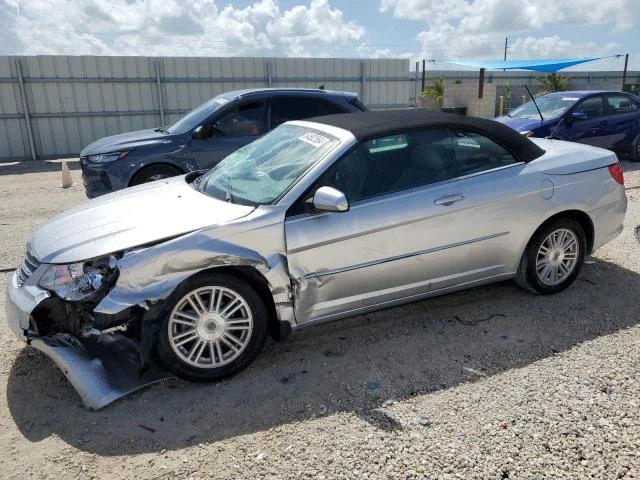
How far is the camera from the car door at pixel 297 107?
25.5 feet

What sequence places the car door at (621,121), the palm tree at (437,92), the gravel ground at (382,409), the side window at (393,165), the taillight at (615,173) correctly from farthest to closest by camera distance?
the palm tree at (437,92), the car door at (621,121), the taillight at (615,173), the side window at (393,165), the gravel ground at (382,409)

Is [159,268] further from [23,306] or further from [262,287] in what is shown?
[23,306]

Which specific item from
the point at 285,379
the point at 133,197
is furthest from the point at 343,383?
the point at 133,197

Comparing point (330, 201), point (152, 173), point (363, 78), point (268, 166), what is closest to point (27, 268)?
point (268, 166)

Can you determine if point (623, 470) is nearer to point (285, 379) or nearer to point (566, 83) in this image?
point (285, 379)

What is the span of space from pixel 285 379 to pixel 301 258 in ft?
2.55

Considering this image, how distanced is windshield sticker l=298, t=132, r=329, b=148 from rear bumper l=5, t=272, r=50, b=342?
2.03 m

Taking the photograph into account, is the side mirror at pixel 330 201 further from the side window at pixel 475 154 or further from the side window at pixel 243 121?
the side window at pixel 243 121

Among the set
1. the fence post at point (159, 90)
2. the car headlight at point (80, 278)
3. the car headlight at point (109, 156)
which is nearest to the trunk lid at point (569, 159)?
the car headlight at point (80, 278)

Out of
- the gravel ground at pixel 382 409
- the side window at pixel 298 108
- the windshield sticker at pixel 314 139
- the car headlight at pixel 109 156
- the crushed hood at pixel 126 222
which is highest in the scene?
the windshield sticker at pixel 314 139

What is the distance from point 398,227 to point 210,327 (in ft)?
4.67

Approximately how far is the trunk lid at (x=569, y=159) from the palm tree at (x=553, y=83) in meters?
24.2

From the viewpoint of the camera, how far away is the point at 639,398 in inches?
121

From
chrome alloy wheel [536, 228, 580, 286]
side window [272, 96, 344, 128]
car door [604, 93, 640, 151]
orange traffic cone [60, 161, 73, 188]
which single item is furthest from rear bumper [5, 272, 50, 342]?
car door [604, 93, 640, 151]
